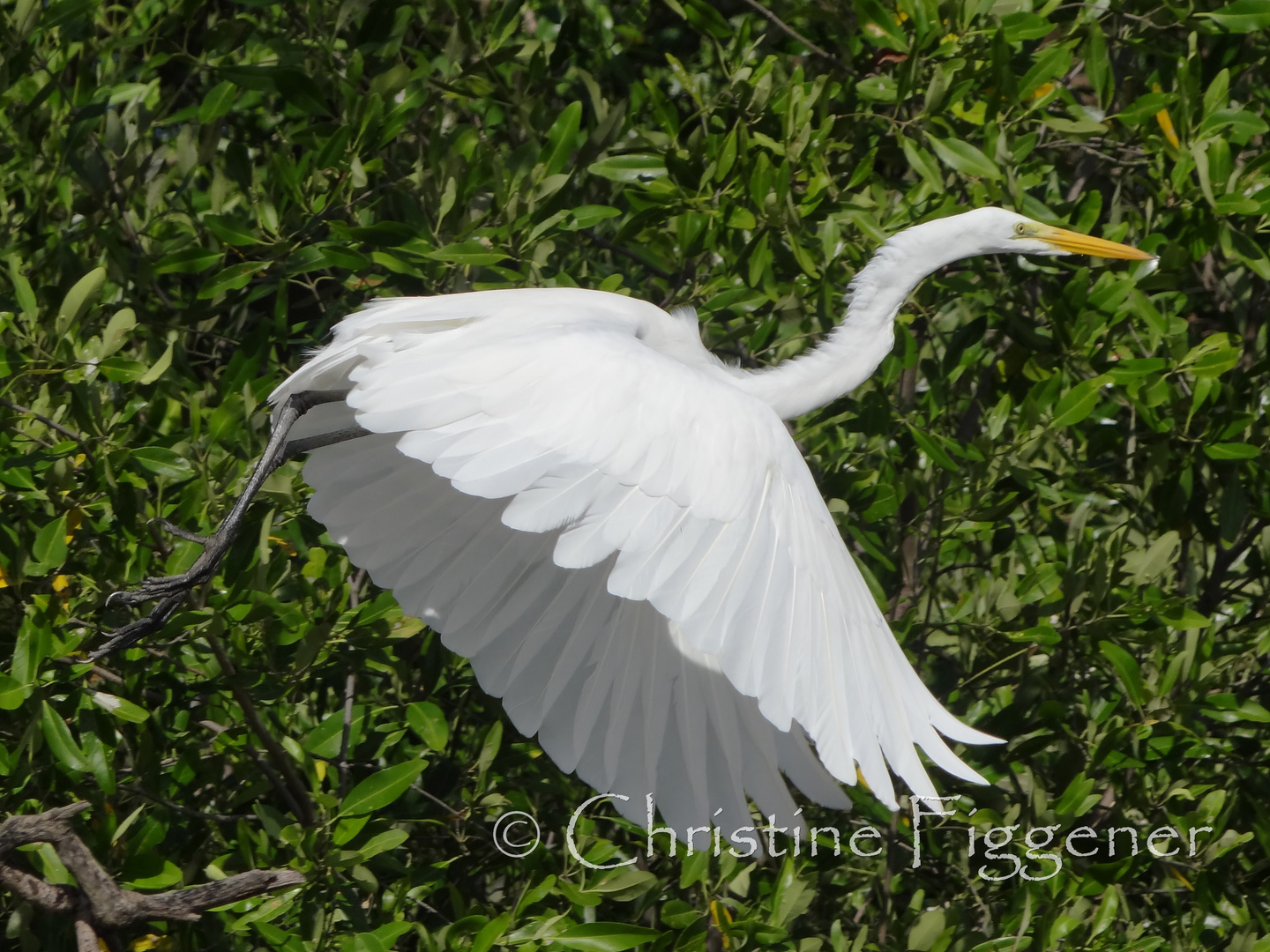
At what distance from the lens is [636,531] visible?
169 cm

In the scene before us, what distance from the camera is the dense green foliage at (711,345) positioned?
2.01 meters

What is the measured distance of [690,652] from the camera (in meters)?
2.18

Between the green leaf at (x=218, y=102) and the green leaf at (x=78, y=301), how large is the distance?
495mm

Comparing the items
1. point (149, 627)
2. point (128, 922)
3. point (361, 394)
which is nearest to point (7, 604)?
point (149, 627)

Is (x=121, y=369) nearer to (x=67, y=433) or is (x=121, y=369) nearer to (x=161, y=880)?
(x=67, y=433)

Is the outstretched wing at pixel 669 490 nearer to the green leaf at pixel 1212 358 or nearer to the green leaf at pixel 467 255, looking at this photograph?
the green leaf at pixel 467 255

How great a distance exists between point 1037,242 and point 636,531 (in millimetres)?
1165

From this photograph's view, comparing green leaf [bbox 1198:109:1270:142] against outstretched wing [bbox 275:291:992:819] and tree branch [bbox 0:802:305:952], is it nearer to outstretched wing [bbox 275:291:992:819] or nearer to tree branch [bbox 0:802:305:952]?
outstretched wing [bbox 275:291:992:819]

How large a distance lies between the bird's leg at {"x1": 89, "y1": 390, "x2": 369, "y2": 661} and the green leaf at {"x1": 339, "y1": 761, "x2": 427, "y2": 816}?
0.39 metres

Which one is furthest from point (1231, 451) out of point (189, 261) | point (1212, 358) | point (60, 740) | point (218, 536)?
point (60, 740)

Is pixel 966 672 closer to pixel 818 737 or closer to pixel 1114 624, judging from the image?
pixel 1114 624

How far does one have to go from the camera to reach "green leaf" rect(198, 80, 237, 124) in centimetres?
235

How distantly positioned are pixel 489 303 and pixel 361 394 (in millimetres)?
383

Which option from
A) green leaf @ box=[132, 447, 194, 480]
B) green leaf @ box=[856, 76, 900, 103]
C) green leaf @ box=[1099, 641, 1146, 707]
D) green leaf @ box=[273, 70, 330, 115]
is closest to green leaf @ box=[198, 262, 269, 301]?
green leaf @ box=[273, 70, 330, 115]
